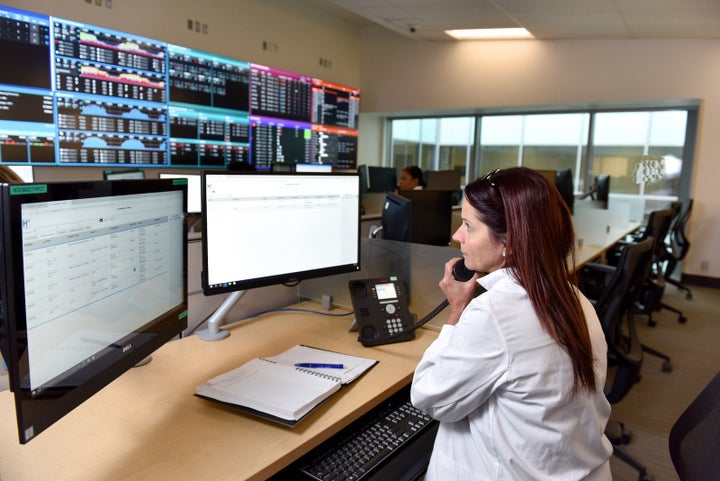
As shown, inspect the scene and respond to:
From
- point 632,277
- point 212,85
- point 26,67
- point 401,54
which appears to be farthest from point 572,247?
point 401,54

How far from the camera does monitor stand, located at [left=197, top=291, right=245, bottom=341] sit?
146 cm

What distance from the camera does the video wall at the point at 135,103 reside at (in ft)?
11.8

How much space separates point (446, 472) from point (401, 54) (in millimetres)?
6602

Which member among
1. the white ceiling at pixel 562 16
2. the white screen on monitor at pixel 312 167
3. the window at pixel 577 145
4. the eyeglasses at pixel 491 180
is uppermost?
the white ceiling at pixel 562 16

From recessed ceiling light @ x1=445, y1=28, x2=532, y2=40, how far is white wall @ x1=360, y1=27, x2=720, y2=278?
13 centimetres

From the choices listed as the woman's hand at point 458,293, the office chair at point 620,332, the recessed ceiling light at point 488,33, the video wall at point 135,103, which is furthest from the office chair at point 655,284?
the video wall at point 135,103

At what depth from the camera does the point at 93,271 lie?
2.80 ft

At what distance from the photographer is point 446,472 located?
1031 millimetres

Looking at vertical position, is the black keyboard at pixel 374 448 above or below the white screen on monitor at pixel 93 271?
below

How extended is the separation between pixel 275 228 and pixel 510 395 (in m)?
0.81

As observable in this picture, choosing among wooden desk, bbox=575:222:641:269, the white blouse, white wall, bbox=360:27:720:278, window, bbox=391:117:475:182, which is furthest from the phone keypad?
window, bbox=391:117:475:182

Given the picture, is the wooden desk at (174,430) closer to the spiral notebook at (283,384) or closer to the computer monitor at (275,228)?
the spiral notebook at (283,384)

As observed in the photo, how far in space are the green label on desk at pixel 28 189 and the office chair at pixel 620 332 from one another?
6.40ft

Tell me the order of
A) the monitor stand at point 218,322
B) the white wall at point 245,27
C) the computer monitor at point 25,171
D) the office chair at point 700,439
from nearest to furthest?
the office chair at point 700,439 → the monitor stand at point 218,322 → the computer monitor at point 25,171 → the white wall at point 245,27
